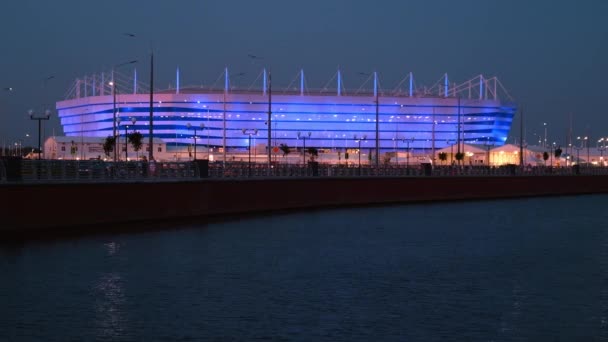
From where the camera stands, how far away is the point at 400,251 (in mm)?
29422

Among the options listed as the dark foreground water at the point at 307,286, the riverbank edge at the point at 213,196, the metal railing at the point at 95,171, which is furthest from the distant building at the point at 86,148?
the dark foreground water at the point at 307,286

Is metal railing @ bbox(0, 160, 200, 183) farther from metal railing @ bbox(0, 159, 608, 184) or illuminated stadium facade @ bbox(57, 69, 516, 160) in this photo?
illuminated stadium facade @ bbox(57, 69, 516, 160)

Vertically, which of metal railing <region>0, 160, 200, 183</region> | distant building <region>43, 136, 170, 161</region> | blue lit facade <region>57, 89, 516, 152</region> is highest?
blue lit facade <region>57, 89, 516, 152</region>

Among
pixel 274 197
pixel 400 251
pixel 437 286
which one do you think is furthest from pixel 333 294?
pixel 274 197

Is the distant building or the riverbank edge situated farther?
the distant building

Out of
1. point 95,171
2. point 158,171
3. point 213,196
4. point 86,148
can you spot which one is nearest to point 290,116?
point 86,148

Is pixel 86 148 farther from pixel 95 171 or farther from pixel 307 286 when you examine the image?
pixel 307 286

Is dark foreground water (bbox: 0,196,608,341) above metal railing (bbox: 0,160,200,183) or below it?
below

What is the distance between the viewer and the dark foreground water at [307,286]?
54.8ft

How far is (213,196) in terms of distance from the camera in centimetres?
4153

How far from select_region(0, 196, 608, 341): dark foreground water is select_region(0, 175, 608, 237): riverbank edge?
190 cm

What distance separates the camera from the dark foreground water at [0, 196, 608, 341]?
16.7 metres

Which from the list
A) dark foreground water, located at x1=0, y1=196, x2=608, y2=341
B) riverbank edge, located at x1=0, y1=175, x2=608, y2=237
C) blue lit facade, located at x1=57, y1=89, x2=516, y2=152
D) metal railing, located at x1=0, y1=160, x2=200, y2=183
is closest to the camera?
dark foreground water, located at x1=0, y1=196, x2=608, y2=341

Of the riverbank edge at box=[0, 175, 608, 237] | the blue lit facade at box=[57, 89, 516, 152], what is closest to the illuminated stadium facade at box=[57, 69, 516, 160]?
the blue lit facade at box=[57, 89, 516, 152]
